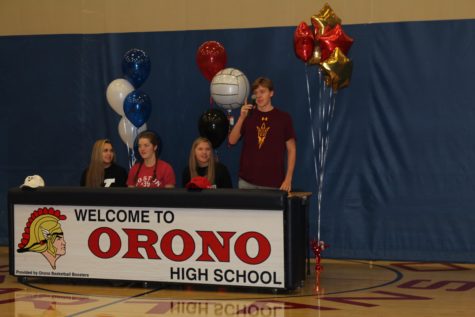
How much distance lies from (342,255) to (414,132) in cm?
141

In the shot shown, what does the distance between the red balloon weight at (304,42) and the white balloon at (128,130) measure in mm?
1883

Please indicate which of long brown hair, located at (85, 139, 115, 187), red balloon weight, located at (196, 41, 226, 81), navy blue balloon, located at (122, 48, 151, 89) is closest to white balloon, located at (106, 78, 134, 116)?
navy blue balloon, located at (122, 48, 151, 89)

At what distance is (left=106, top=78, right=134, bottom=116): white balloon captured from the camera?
8.88 metres

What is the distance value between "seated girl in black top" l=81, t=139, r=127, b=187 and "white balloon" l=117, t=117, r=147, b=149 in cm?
76

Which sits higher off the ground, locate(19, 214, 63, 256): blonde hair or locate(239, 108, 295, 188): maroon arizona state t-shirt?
locate(239, 108, 295, 188): maroon arizona state t-shirt

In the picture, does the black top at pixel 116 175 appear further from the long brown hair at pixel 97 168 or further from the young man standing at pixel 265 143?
the young man standing at pixel 265 143

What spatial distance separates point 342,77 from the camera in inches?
311

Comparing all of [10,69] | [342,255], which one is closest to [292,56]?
[342,255]

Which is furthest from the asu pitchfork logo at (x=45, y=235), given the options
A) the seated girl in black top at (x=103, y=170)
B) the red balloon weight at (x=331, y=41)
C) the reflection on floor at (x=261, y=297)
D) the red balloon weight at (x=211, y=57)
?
the red balloon weight at (x=331, y=41)

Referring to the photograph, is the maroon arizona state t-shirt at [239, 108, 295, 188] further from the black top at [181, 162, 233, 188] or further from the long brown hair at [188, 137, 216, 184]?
the long brown hair at [188, 137, 216, 184]

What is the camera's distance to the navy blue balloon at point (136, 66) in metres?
8.88

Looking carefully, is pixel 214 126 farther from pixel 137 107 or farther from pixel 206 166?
pixel 137 107

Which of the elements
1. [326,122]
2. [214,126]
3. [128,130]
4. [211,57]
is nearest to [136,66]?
[128,130]

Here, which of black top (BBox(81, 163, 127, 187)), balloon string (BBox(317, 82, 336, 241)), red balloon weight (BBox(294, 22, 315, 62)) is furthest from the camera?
balloon string (BBox(317, 82, 336, 241))
